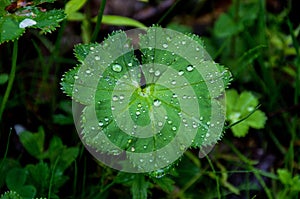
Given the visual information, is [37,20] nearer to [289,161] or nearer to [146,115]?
[146,115]

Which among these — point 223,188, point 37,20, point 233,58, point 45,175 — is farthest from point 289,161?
point 37,20

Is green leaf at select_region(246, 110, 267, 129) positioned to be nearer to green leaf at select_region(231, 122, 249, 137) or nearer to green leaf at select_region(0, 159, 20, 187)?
green leaf at select_region(231, 122, 249, 137)

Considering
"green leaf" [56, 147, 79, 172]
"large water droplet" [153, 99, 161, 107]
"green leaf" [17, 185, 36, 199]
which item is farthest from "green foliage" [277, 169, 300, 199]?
"green leaf" [17, 185, 36, 199]

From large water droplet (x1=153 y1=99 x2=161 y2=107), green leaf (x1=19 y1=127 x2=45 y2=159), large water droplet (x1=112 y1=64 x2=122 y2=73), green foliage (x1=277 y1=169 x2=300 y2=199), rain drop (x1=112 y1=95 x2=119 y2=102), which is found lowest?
green foliage (x1=277 y1=169 x2=300 y2=199)

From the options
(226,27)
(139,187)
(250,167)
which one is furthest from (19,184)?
(226,27)

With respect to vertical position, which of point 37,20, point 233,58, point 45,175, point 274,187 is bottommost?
point 274,187

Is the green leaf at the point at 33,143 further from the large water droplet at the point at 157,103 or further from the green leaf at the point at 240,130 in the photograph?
the green leaf at the point at 240,130

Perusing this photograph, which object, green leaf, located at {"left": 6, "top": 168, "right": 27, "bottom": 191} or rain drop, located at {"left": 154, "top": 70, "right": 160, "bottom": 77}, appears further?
green leaf, located at {"left": 6, "top": 168, "right": 27, "bottom": 191}
